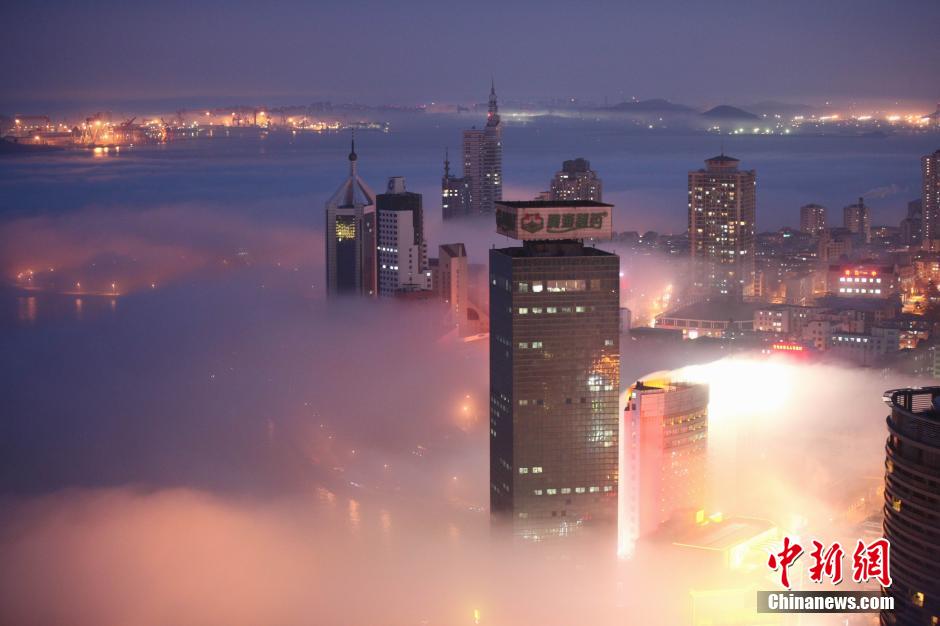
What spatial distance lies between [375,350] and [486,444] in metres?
3.12

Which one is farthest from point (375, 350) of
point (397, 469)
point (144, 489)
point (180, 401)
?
point (144, 489)

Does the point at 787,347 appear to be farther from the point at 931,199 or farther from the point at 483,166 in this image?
the point at 483,166

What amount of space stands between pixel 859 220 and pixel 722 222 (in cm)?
308

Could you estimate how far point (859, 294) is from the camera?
2217cm

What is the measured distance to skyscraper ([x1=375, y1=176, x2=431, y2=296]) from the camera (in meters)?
19.1

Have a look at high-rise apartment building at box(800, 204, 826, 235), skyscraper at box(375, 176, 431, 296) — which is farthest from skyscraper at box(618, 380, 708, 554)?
high-rise apartment building at box(800, 204, 826, 235)

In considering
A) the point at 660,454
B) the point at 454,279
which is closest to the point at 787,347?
the point at 454,279

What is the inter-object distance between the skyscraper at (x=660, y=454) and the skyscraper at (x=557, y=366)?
565 mm

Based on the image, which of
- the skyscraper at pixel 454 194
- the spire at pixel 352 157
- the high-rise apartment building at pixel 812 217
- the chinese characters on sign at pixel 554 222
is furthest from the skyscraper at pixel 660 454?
the high-rise apartment building at pixel 812 217

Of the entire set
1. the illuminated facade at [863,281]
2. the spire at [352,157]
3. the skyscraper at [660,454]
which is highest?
the spire at [352,157]

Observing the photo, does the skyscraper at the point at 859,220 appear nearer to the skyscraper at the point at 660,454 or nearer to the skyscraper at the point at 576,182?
the skyscraper at the point at 576,182

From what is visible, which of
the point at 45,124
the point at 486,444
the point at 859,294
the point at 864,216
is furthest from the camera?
the point at 864,216

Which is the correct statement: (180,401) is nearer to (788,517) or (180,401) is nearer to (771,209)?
(788,517)

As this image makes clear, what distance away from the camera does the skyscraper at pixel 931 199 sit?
74.8 feet
